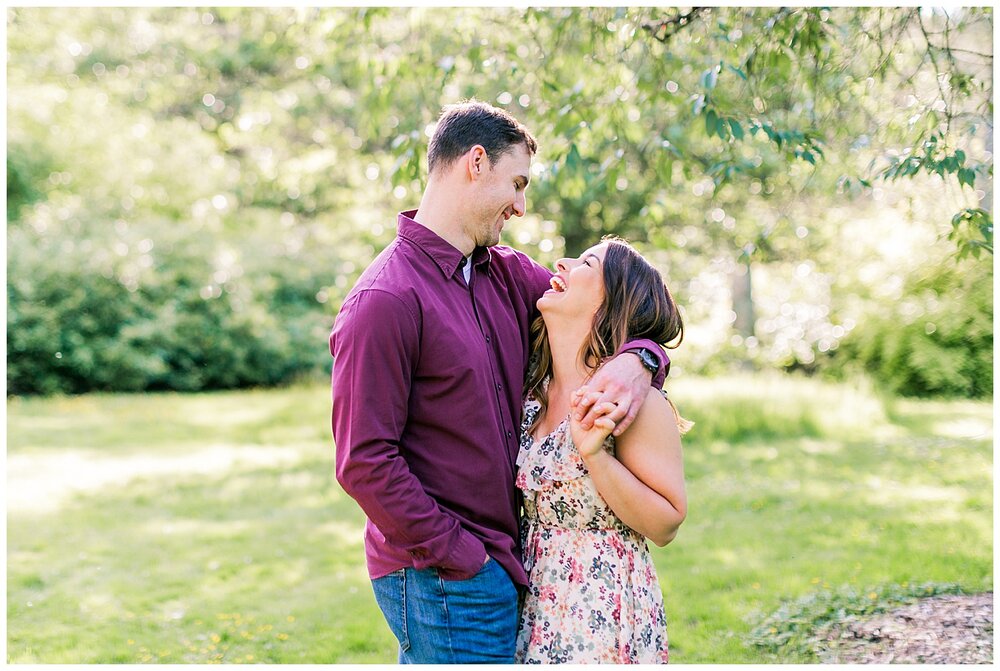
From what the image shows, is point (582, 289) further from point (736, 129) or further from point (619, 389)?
point (736, 129)

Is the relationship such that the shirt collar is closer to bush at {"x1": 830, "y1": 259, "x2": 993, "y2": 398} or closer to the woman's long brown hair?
the woman's long brown hair

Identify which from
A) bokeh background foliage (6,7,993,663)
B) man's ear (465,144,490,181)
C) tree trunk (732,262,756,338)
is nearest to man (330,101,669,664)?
man's ear (465,144,490,181)

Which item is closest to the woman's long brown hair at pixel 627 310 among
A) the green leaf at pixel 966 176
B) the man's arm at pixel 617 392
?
the man's arm at pixel 617 392

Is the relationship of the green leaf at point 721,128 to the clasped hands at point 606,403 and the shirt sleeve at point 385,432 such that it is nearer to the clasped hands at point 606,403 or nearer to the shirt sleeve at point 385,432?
the clasped hands at point 606,403

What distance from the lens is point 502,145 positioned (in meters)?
2.66

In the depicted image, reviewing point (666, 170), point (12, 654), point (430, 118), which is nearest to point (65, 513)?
point (12, 654)

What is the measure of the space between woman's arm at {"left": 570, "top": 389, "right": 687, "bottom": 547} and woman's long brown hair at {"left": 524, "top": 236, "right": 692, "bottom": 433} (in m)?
0.16

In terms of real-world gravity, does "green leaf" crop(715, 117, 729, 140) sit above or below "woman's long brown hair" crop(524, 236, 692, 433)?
above

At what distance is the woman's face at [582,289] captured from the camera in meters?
2.72

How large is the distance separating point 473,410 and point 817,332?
42.3ft

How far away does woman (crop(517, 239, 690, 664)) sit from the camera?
2521 mm

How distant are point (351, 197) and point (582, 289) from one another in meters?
9.61

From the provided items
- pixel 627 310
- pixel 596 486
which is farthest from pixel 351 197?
pixel 596 486

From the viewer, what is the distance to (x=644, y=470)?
2.53 meters
